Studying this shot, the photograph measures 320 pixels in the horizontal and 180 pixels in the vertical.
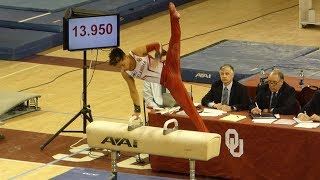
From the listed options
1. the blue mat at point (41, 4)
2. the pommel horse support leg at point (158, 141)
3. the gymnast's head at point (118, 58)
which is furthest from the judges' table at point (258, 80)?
the blue mat at point (41, 4)

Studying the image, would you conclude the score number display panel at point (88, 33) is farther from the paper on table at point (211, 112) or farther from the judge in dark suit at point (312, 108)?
the judge in dark suit at point (312, 108)

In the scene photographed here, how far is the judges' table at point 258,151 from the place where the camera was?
10742 millimetres

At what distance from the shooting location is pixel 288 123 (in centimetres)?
1102

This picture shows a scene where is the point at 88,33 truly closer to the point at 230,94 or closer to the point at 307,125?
the point at 230,94

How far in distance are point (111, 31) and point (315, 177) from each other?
3.24 m

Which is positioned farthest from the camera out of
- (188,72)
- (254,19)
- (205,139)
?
(254,19)

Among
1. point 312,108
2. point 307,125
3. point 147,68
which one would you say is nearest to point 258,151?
point 307,125

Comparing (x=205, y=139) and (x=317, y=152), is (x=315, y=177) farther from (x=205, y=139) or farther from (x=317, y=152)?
(x=205, y=139)

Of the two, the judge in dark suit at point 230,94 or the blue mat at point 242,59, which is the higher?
the blue mat at point 242,59

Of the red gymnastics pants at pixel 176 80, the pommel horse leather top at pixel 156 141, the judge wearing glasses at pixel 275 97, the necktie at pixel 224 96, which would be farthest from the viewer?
the necktie at pixel 224 96

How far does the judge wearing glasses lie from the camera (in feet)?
37.5

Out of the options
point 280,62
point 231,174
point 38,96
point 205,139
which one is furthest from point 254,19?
point 205,139

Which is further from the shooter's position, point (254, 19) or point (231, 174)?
point (254, 19)

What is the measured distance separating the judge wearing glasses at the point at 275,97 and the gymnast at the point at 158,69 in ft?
3.19
